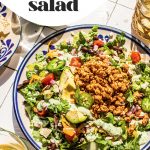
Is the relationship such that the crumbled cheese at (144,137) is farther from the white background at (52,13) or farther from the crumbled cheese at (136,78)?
the white background at (52,13)

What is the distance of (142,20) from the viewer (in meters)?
1.45

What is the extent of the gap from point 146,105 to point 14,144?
0.40m

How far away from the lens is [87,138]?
1.25 m

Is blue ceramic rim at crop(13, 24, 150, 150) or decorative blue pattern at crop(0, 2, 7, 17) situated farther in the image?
decorative blue pattern at crop(0, 2, 7, 17)

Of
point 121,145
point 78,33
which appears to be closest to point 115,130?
point 121,145

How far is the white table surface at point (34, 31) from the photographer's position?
4.72 ft

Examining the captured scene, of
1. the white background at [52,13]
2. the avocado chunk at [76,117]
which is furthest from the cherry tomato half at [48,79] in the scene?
the white background at [52,13]

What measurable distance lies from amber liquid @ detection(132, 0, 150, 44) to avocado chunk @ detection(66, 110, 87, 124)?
38 cm

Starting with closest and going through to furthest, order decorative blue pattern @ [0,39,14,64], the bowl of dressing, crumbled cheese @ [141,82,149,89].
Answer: the bowl of dressing < crumbled cheese @ [141,82,149,89] < decorative blue pattern @ [0,39,14,64]

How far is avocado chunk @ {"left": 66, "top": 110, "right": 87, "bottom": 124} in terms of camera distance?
4.07ft

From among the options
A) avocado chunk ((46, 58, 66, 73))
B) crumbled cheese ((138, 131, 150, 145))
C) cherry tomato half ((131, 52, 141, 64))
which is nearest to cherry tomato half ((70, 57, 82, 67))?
avocado chunk ((46, 58, 66, 73))

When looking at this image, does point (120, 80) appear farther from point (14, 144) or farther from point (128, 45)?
point (14, 144)

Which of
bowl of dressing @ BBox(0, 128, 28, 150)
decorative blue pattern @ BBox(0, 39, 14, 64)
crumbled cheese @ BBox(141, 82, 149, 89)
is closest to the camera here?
bowl of dressing @ BBox(0, 128, 28, 150)

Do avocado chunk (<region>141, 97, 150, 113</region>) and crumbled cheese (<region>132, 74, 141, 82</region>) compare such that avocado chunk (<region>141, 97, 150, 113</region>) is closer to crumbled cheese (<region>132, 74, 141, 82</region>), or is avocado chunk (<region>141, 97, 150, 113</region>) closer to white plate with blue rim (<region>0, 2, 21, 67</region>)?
crumbled cheese (<region>132, 74, 141, 82</region>)
